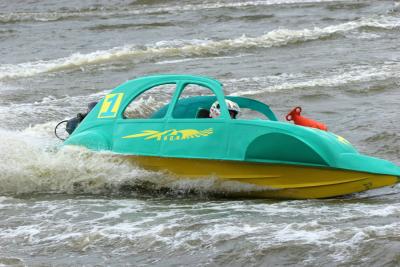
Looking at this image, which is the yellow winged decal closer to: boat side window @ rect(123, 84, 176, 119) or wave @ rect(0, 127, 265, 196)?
wave @ rect(0, 127, 265, 196)

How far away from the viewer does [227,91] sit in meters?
17.4

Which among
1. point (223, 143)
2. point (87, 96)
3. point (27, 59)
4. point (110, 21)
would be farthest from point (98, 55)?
point (223, 143)

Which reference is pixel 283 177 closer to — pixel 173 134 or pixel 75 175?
pixel 173 134

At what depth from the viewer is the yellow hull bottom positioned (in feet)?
30.9

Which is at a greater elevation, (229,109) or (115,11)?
(115,11)

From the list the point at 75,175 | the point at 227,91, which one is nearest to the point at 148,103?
the point at 227,91

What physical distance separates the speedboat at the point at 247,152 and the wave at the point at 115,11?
80.5 ft

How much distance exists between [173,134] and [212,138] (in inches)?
20.8

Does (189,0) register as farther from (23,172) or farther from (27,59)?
(23,172)

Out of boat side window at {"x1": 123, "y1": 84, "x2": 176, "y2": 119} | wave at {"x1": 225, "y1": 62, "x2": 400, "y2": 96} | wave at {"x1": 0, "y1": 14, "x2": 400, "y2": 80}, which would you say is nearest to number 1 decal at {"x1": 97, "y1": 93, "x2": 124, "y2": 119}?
boat side window at {"x1": 123, "y1": 84, "x2": 176, "y2": 119}

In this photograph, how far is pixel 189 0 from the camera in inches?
1496

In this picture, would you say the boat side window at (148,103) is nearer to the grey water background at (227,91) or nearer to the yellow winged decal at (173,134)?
the grey water background at (227,91)

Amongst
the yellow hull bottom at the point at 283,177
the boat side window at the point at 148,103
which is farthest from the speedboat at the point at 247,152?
the boat side window at the point at 148,103

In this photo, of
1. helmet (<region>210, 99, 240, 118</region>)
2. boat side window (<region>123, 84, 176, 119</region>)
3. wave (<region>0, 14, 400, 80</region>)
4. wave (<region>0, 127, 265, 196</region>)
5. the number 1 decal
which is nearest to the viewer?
helmet (<region>210, 99, 240, 118</region>)
